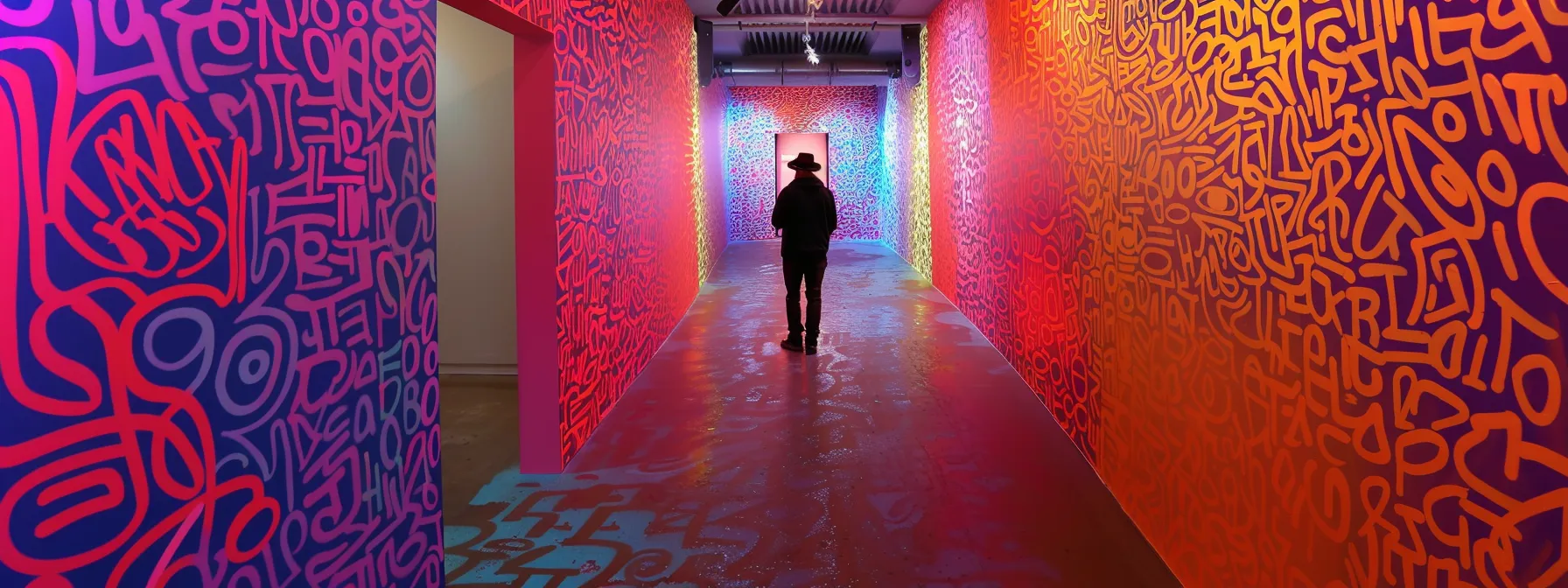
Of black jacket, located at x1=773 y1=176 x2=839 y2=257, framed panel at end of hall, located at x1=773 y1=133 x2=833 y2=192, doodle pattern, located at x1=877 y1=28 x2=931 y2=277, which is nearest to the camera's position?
black jacket, located at x1=773 y1=176 x2=839 y2=257

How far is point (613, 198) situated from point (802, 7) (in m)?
5.06

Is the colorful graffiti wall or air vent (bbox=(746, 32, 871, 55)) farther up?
air vent (bbox=(746, 32, 871, 55))

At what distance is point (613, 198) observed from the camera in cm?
423

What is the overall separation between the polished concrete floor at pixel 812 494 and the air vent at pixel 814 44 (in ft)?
21.7

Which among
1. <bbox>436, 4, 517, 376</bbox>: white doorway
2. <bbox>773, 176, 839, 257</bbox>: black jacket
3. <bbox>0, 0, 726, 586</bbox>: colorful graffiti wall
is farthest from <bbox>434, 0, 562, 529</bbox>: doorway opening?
<bbox>0, 0, 726, 586</bbox>: colorful graffiti wall

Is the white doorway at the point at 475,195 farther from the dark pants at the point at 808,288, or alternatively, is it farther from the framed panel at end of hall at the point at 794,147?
the framed panel at end of hall at the point at 794,147

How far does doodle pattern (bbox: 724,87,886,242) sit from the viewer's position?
48.1 feet

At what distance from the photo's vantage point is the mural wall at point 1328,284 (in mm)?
1121

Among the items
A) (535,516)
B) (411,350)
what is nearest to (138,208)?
(411,350)

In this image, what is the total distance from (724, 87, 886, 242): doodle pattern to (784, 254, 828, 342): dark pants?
8906mm

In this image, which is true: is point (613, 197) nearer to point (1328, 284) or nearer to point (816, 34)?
point (1328, 284)

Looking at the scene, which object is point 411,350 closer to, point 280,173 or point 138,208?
point 280,173

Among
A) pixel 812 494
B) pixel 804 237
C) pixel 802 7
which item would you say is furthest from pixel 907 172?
pixel 812 494

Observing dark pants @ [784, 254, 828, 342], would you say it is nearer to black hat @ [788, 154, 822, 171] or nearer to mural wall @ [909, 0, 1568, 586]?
black hat @ [788, 154, 822, 171]
